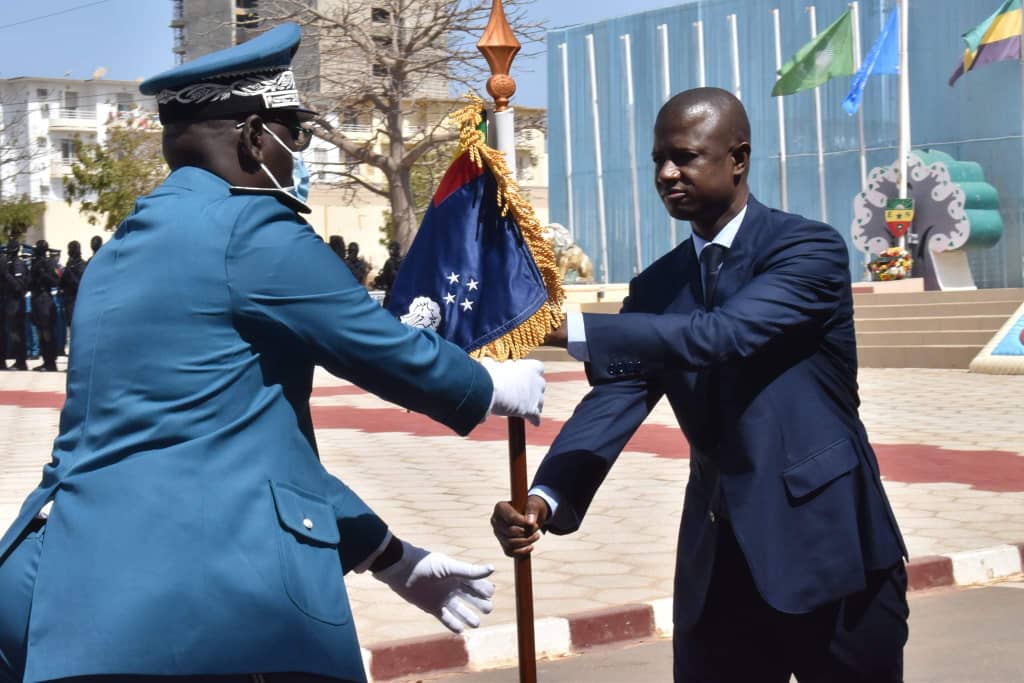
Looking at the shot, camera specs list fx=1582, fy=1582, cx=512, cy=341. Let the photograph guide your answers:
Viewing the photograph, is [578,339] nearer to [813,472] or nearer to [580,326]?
[580,326]

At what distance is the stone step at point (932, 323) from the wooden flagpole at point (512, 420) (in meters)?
19.3

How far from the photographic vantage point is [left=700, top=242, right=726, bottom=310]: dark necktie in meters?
3.63

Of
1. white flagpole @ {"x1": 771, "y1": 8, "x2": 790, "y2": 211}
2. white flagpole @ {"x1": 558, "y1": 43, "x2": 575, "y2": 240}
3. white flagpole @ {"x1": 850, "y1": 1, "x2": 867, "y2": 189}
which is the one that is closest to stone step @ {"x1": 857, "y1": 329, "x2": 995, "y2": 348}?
white flagpole @ {"x1": 850, "y1": 1, "x2": 867, "y2": 189}

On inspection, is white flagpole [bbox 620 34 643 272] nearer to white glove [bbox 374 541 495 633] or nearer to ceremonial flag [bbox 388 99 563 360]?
ceremonial flag [bbox 388 99 563 360]

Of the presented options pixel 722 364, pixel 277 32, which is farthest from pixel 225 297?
pixel 722 364

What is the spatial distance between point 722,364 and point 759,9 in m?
38.8

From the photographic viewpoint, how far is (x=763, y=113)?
134 ft

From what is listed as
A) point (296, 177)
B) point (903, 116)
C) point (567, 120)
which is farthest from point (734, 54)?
point (296, 177)

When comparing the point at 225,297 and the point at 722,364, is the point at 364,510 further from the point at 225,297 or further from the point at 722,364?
the point at 722,364

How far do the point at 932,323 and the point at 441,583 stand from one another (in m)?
21.5

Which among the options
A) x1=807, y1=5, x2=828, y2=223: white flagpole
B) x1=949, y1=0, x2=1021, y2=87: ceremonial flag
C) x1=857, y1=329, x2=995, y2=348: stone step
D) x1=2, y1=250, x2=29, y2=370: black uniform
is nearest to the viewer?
x1=857, y1=329, x2=995, y2=348: stone step

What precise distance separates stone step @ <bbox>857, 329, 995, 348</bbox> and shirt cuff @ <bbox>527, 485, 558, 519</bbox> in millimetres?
19664

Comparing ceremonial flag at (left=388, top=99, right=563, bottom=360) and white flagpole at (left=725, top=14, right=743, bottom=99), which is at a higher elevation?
white flagpole at (left=725, top=14, right=743, bottom=99)

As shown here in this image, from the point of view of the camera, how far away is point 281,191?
9.36 feet
